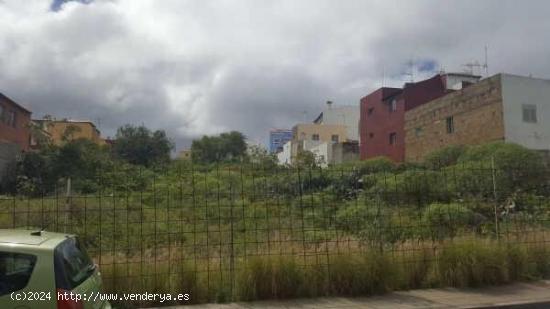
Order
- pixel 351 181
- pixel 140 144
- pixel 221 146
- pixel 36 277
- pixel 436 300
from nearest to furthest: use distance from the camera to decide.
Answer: pixel 36 277
pixel 436 300
pixel 351 181
pixel 140 144
pixel 221 146

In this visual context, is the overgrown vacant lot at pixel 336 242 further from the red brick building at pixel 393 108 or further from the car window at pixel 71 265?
the red brick building at pixel 393 108

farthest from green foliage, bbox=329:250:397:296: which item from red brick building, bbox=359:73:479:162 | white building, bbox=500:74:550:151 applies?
red brick building, bbox=359:73:479:162

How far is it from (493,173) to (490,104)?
26.8 meters

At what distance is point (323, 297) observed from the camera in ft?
26.0

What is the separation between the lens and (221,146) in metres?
82.9

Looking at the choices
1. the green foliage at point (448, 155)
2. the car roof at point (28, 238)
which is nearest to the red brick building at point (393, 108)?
the green foliage at point (448, 155)

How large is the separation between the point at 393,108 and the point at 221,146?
39134mm

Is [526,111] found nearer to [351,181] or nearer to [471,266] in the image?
[351,181]

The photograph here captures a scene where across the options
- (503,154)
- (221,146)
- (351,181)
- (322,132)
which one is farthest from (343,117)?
(351,181)

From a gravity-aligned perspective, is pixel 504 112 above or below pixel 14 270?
above

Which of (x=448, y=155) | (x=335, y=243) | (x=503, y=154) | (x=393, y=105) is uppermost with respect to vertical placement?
(x=393, y=105)

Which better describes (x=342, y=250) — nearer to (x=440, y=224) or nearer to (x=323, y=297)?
(x=323, y=297)

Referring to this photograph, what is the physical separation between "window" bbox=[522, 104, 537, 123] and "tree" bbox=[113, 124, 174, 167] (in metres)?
48.6

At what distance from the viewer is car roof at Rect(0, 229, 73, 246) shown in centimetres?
427
